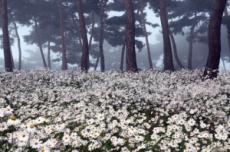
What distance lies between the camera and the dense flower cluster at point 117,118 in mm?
3482

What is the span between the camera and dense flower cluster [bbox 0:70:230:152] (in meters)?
3.48

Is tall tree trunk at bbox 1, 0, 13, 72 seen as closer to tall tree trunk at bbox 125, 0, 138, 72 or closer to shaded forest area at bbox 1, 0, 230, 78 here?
shaded forest area at bbox 1, 0, 230, 78

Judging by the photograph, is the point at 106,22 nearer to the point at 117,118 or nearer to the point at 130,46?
the point at 130,46

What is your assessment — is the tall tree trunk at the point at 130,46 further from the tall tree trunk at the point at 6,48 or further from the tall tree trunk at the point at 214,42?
the tall tree trunk at the point at 6,48

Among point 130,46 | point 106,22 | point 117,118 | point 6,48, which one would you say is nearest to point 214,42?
point 130,46

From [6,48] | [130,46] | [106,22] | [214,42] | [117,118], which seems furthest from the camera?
[106,22]

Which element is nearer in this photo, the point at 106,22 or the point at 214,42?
the point at 214,42

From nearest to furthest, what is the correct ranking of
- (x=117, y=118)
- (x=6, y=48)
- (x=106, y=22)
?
(x=117, y=118) < (x=6, y=48) < (x=106, y=22)

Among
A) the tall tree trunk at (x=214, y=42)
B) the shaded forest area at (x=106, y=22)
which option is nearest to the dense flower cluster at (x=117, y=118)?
the tall tree trunk at (x=214, y=42)

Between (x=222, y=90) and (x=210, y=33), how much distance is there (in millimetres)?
3882

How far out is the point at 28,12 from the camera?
32.3 meters

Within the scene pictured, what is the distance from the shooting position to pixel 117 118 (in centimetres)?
561

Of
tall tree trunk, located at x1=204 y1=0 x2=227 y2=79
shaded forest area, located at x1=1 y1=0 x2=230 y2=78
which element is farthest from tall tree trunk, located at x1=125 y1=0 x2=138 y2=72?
tall tree trunk, located at x1=204 y1=0 x2=227 y2=79

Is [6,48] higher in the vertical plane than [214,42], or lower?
higher
